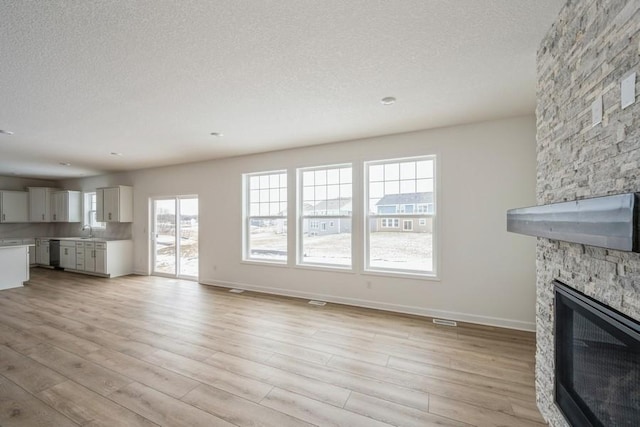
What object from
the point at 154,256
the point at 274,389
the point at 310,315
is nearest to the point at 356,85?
the point at 274,389

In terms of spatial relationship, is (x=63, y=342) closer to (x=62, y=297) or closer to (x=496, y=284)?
(x=62, y=297)

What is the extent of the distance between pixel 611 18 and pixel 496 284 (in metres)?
3.05

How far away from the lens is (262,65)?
2.22 meters

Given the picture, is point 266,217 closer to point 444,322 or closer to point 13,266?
point 444,322

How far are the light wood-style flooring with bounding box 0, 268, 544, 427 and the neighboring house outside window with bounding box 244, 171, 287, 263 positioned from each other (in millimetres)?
1332

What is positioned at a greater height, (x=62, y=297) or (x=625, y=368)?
(x=625, y=368)

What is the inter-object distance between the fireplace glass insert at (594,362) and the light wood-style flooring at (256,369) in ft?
1.70

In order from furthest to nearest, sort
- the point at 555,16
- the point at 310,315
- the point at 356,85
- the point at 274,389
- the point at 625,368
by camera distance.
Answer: the point at 310,315 → the point at 356,85 → the point at 274,389 → the point at 555,16 → the point at 625,368

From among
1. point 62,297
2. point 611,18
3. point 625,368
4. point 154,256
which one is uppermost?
point 611,18

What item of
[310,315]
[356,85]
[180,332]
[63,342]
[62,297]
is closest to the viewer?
[356,85]

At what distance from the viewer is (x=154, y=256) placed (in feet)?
22.2

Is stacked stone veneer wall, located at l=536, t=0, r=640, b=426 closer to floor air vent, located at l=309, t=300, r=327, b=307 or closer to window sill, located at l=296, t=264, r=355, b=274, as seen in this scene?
window sill, located at l=296, t=264, r=355, b=274

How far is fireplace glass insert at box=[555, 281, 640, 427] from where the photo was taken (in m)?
1.15

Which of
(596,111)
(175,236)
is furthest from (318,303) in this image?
(175,236)
